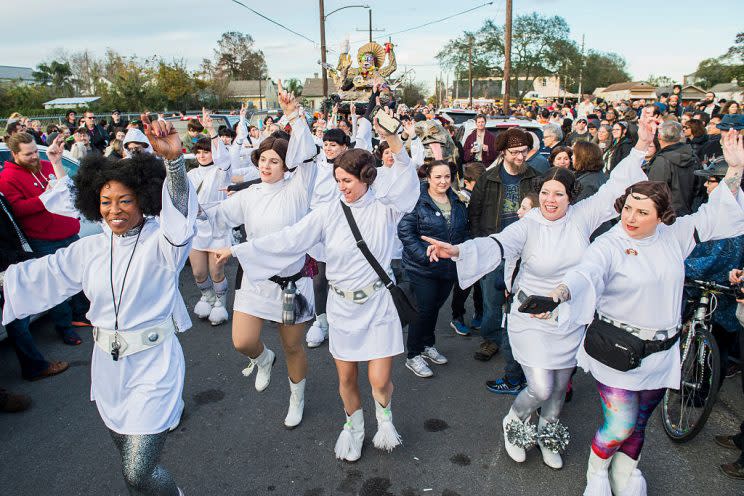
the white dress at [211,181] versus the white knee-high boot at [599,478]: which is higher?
the white dress at [211,181]

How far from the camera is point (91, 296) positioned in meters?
2.50

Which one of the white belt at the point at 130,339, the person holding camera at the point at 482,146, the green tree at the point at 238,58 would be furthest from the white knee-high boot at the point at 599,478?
the green tree at the point at 238,58

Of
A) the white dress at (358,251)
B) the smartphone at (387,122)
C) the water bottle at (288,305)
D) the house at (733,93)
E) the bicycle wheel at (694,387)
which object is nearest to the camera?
the smartphone at (387,122)

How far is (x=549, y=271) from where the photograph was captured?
3.18 metres

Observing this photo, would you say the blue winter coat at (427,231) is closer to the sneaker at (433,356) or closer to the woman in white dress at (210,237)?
the sneaker at (433,356)

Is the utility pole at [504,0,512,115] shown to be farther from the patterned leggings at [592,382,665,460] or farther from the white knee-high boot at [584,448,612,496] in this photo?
the white knee-high boot at [584,448,612,496]

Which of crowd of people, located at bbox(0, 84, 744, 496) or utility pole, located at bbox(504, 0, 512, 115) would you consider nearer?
crowd of people, located at bbox(0, 84, 744, 496)

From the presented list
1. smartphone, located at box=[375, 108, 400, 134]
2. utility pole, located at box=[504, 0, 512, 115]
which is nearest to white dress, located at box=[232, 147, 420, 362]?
smartphone, located at box=[375, 108, 400, 134]

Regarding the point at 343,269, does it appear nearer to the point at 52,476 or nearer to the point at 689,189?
the point at 52,476

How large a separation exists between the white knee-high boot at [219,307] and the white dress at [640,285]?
419cm

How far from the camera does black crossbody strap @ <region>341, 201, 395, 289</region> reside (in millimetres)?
3064

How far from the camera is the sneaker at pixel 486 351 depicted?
16.0 feet

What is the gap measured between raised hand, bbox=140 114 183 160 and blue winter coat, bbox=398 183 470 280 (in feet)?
7.31

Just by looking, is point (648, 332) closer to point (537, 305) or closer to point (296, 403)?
point (537, 305)
